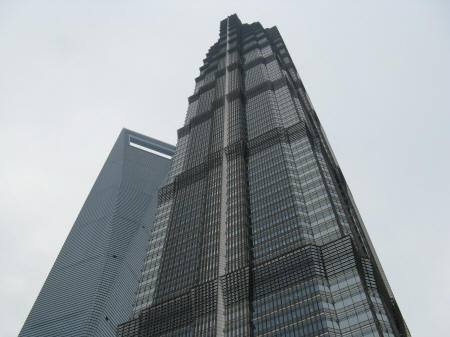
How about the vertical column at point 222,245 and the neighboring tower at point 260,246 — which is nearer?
the neighboring tower at point 260,246

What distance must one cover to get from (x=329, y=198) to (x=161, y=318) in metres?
43.7

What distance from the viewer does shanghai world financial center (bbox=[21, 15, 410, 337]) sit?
281 feet

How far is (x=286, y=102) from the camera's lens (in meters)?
156

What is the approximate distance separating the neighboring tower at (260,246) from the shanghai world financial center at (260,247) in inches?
9.8

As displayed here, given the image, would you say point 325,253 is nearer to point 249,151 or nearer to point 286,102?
point 249,151

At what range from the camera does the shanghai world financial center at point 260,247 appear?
281 ft

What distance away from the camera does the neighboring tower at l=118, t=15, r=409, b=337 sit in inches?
3369

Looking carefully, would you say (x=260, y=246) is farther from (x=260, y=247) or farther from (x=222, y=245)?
(x=222, y=245)

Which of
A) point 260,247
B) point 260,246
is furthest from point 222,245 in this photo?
point 260,247

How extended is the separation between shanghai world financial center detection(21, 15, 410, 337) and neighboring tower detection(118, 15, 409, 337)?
0.25 metres

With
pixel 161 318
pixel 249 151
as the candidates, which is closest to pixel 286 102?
pixel 249 151

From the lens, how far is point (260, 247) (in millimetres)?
104562

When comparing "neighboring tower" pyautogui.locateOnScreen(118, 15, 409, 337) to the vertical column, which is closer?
"neighboring tower" pyautogui.locateOnScreen(118, 15, 409, 337)

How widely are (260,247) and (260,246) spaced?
13.9 inches
